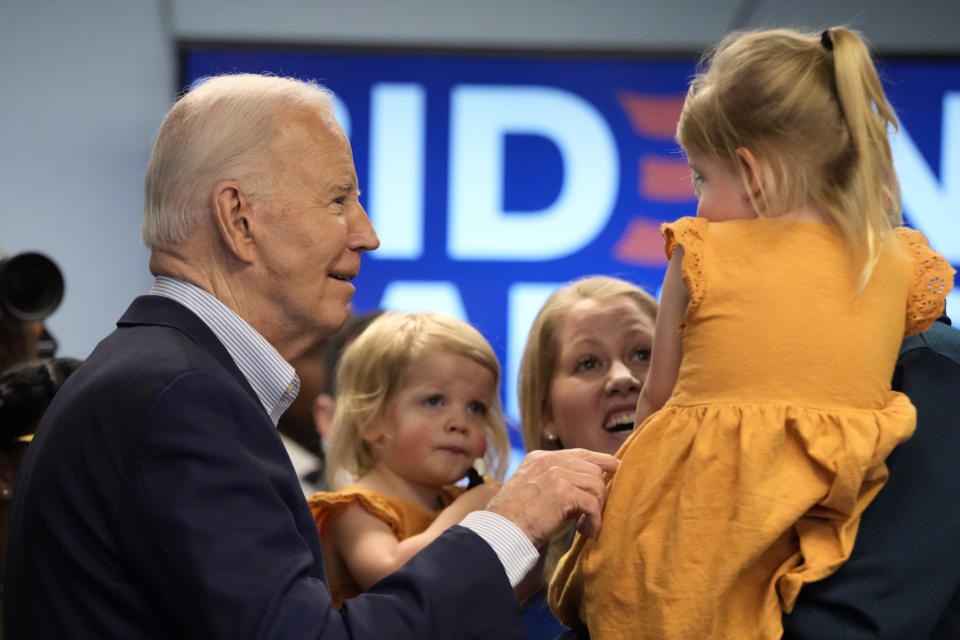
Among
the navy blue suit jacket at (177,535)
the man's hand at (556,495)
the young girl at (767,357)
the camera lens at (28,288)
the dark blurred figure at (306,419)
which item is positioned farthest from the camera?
the dark blurred figure at (306,419)

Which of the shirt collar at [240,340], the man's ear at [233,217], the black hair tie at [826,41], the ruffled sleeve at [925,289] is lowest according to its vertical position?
the shirt collar at [240,340]

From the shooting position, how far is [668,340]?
1461mm

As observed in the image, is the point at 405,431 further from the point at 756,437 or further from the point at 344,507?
the point at 756,437

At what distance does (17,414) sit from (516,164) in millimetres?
2306

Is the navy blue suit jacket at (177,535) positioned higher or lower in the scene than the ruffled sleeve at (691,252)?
lower

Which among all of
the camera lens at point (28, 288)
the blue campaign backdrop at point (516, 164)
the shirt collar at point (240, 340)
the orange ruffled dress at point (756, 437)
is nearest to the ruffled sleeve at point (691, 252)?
the orange ruffled dress at point (756, 437)

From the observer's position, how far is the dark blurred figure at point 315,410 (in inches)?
131

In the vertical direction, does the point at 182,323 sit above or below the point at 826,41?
below

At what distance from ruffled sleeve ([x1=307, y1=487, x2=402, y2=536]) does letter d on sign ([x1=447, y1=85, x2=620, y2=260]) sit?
6.62 feet

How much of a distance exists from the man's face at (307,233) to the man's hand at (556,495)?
338 mm

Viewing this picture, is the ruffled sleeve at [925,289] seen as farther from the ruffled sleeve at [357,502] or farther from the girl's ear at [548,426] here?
the ruffled sleeve at [357,502]

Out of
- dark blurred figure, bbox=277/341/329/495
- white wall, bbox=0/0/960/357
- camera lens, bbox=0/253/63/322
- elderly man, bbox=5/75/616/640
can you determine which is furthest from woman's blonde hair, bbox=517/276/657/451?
white wall, bbox=0/0/960/357

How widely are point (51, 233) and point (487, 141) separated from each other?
5.39 feet

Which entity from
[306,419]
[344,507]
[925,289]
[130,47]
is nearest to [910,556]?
[925,289]
